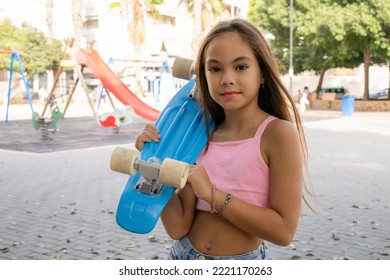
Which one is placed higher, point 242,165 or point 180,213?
point 242,165

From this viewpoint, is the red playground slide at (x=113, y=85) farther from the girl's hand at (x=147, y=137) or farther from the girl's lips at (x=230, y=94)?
the girl's lips at (x=230, y=94)

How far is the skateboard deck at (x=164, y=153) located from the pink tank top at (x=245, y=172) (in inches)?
4.5

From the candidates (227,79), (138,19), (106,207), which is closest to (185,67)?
(227,79)

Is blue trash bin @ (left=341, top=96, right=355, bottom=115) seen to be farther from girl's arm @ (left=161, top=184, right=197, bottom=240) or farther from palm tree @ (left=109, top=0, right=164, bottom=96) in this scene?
girl's arm @ (left=161, top=184, right=197, bottom=240)

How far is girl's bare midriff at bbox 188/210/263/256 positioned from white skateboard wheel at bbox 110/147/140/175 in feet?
1.05

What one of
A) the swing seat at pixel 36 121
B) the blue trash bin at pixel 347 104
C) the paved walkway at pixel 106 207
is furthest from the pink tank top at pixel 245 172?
the blue trash bin at pixel 347 104

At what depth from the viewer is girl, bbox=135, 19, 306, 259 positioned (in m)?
1.53

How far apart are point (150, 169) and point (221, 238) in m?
0.34

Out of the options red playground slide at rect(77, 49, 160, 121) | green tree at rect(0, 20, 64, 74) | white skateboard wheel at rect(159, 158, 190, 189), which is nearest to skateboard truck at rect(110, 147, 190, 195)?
white skateboard wheel at rect(159, 158, 190, 189)

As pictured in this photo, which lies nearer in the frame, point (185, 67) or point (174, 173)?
point (174, 173)

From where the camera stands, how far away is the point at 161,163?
5.36ft

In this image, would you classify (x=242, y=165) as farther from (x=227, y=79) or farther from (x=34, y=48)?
(x=34, y=48)

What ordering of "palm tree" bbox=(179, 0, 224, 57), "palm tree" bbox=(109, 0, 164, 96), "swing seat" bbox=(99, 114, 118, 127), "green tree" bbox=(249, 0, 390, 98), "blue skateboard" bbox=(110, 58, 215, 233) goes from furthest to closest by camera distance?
"palm tree" bbox=(109, 0, 164, 96)
"green tree" bbox=(249, 0, 390, 98)
"palm tree" bbox=(179, 0, 224, 57)
"swing seat" bbox=(99, 114, 118, 127)
"blue skateboard" bbox=(110, 58, 215, 233)

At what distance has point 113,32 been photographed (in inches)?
1571
